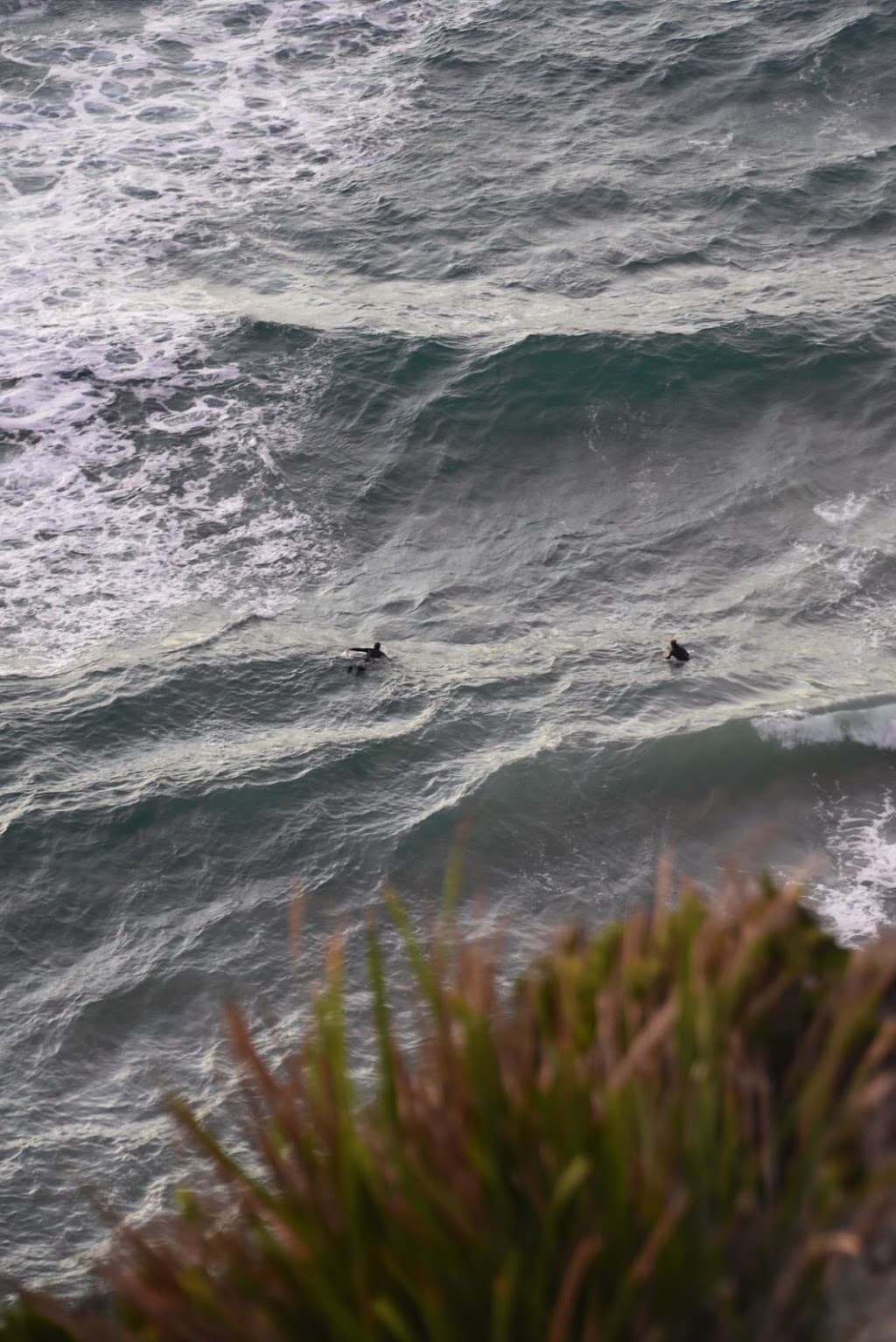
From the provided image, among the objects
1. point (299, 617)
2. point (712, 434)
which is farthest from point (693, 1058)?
point (712, 434)

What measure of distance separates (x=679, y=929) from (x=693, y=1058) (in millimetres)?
376

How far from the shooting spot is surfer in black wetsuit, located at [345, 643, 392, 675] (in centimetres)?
1238

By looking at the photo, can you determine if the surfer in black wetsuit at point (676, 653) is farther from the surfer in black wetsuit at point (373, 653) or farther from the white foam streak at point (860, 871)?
the surfer in black wetsuit at point (373, 653)

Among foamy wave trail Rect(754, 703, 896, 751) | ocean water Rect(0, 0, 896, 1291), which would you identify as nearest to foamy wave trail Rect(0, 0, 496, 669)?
ocean water Rect(0, 0, 896, 1291)

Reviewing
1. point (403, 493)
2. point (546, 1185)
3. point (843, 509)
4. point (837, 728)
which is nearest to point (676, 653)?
point (837, 728)

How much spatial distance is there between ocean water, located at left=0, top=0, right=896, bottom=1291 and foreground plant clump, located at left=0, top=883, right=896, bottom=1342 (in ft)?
2.67

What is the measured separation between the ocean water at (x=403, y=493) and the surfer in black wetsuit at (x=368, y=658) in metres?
0.14

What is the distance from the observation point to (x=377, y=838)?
34.3 ft

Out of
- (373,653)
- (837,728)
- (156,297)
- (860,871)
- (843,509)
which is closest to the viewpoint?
(860,871)

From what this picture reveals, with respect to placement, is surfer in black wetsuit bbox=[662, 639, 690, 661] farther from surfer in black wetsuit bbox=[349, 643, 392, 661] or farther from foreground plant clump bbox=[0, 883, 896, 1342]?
foreground plant clump bbox=[0, 883, 896, 1342]

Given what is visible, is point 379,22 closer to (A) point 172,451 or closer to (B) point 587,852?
(A) point 172,451

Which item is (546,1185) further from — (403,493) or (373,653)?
(403,493)

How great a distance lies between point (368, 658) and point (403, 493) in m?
3.46

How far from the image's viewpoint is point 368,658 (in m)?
12.5
